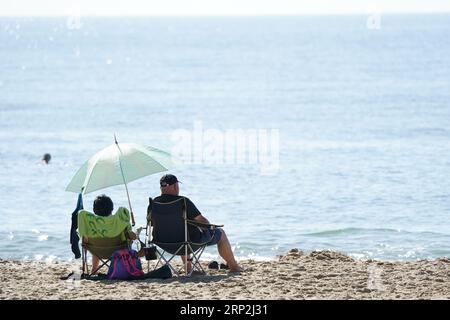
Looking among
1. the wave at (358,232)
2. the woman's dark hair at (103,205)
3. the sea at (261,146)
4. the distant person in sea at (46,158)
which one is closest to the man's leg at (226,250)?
the woman's dark hair at (103,205)

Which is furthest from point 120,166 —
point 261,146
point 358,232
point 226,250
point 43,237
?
point 261,146

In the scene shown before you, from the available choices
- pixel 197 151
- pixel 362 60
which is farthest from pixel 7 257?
pixel 362 60

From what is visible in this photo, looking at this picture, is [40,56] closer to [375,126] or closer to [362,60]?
[362,60]

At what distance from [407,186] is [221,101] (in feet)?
80.7

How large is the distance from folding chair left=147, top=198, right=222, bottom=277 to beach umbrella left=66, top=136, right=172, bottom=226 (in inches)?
10.7

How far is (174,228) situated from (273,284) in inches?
41.4

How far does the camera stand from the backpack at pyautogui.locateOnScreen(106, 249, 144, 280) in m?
9.55

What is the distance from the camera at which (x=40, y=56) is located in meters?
87.1

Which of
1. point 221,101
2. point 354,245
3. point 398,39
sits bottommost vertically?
point 354,245

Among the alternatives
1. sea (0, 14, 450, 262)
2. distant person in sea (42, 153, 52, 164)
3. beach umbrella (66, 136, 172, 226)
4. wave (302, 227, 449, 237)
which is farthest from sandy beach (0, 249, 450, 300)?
distant person in sea (42, 153, 52, 164)

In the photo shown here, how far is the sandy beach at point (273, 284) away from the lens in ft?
28.9

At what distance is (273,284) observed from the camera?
932cm

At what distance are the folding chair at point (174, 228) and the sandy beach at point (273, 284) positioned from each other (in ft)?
0.99
